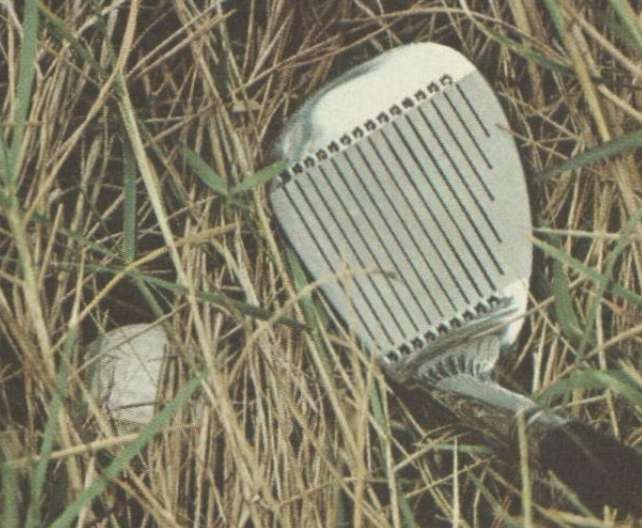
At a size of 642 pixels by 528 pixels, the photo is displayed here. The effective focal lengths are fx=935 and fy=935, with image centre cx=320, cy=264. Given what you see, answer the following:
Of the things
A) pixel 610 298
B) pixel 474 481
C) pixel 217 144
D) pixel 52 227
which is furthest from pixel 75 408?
pixel 610 298

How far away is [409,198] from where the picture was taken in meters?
1.33

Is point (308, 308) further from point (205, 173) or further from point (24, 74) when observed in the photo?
point (24, 74)

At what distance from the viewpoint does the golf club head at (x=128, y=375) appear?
1316 mm

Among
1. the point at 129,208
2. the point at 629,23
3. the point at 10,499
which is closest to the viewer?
the point at 10,499

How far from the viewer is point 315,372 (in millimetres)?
1348

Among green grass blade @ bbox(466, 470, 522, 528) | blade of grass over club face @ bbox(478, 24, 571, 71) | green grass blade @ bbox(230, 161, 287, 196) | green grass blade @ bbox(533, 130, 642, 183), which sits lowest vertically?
green grass blade @ bbox(466, 470, 522, 528)

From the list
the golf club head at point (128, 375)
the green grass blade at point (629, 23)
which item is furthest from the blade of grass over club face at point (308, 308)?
the green grass blade at point (629, 23)

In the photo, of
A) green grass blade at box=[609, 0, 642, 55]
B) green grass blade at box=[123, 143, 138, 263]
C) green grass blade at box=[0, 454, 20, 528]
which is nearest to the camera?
green grass blade at box=[0, 454, 20, 528]

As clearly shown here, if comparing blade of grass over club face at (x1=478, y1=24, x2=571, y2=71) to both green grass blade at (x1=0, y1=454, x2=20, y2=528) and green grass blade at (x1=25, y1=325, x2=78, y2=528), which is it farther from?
green grass blade at (x1=0, y1=454, x2=20, y2=528)

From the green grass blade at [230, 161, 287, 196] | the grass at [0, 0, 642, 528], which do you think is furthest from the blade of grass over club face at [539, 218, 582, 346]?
the green grass blade at [230, 161, 287, 196]

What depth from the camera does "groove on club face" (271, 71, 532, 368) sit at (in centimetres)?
132

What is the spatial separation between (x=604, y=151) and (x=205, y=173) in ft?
1.80

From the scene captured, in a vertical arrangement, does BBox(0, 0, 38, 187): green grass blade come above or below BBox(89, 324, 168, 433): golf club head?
above

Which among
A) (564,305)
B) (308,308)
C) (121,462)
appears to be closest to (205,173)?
(308,308)
